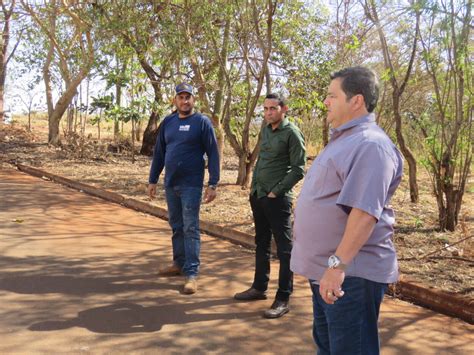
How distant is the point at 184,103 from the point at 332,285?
125 inches

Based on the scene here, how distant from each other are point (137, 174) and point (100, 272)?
28.0 ft

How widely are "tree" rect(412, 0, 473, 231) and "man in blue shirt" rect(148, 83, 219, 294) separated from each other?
3531mm

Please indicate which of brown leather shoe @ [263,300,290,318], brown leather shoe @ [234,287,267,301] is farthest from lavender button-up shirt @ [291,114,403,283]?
brown leather shoe @ [234,287,267,301]

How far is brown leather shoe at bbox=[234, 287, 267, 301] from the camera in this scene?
478 cm

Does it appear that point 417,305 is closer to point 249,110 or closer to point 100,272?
point 100,272

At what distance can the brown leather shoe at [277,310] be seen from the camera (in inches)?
172

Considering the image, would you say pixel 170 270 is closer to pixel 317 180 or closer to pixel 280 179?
pixel 280 179

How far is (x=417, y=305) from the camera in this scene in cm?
497

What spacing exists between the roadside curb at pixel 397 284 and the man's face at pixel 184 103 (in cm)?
237

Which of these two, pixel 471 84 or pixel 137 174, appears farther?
pixel 137 174

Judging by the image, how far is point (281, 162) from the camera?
4.50 meters

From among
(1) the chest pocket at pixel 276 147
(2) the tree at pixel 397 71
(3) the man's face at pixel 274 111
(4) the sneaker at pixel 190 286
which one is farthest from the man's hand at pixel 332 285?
(2) the tree at pixel 397 71

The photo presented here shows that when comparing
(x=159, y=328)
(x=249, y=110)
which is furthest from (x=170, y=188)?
(x=249, y=110)

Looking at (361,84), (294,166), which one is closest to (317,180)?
(361,84)
